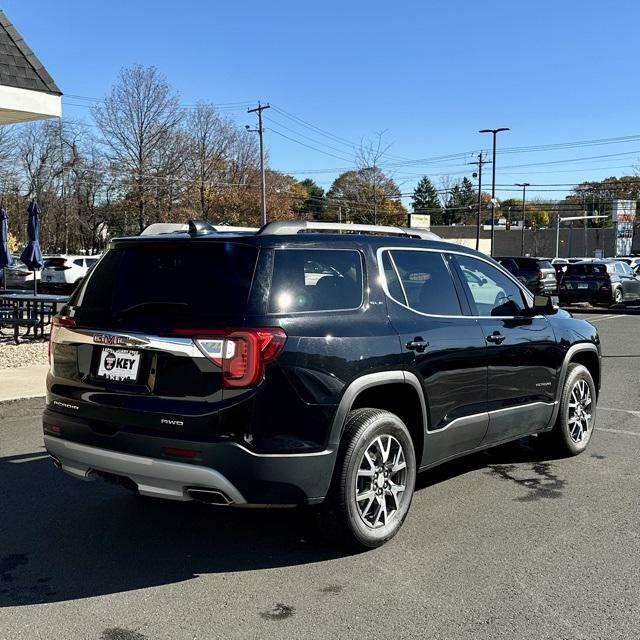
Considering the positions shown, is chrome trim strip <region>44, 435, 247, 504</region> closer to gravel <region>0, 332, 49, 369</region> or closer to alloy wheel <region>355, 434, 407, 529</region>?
alloy wheel <region>355, 434, 407, 529</region>

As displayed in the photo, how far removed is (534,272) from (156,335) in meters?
Answer: 22.8

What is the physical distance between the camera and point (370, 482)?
4184 millimetres

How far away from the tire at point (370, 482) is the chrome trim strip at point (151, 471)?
2.02 feet

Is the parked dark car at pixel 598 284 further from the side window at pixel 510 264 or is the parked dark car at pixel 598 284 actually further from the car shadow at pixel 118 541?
the car shadow at pixel 118 541

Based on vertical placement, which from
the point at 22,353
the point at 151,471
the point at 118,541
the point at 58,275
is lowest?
the point at 118,541

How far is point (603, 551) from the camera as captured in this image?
419 centimetres

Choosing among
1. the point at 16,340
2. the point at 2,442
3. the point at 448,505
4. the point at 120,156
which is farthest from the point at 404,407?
the point at 120,156

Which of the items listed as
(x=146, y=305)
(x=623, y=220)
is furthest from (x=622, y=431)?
(x=623, y=220)

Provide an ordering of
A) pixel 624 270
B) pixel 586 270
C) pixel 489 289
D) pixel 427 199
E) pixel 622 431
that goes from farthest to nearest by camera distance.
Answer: pixel 427 199 → pixel 624 270 → pixel 586 270 → pixel 622 431 → pixel 489 289

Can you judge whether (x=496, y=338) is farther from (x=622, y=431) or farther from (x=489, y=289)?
(x=622, y=431)

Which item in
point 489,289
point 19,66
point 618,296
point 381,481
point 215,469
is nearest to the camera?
point 215,469

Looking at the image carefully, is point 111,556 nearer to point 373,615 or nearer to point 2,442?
point 373,615

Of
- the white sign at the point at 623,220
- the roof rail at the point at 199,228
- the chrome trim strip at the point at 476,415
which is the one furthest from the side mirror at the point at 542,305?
the white sign at the point at 623,220

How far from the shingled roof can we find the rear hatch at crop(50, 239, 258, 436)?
25.2 ft
